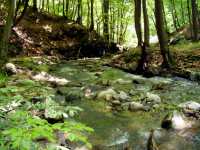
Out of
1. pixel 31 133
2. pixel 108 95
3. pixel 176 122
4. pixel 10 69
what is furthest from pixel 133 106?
pixel 31 133

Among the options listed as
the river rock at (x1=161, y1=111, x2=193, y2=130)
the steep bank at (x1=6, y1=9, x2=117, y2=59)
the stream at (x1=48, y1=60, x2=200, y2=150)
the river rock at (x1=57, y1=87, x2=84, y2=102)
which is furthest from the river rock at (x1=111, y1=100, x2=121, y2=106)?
the steep bank at (x1=6, y1=9, x2=117, y2=59)

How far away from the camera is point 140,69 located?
14.0m

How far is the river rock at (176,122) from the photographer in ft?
23.3

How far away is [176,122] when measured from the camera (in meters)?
7.21

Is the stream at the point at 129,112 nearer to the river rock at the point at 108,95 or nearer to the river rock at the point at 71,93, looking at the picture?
the river rock at the point at 71,93

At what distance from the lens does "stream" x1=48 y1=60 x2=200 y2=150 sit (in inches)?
252

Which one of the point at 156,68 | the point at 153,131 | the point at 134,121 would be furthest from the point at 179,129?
the point at 156,68

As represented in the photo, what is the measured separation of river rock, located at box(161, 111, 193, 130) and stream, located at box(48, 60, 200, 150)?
0.59ft

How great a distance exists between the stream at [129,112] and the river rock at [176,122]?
0.59 ft

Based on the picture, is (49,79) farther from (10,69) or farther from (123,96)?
(123,96)

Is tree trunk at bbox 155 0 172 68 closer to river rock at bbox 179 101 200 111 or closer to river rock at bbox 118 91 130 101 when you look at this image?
river rock at bbox 118 91 130 101

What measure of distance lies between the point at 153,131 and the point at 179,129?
570 mm

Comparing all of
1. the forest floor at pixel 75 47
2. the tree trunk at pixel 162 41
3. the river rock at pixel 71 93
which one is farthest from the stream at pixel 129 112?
the forest floor at pixel 75 47

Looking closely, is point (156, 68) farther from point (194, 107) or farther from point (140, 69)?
point (194, 107)
